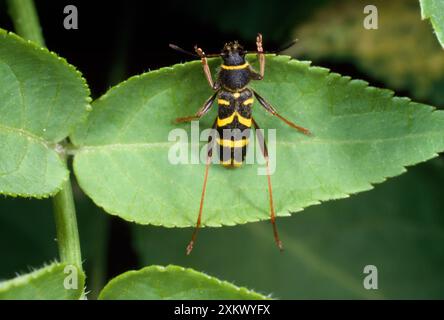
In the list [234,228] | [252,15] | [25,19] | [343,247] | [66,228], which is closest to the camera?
[66,228]

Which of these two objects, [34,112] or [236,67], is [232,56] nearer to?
[236,67]

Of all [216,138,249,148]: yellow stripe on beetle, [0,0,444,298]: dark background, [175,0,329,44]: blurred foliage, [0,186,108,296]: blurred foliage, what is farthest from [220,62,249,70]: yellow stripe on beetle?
[0,186,108,296]: blurred foliage

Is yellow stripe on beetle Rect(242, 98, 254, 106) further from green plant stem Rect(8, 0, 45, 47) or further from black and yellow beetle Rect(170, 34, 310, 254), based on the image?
green plant stem Rect(8, 0, 45, 47)

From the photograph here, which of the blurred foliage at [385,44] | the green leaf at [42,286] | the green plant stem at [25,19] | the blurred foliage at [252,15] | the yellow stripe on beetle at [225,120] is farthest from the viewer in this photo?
the blurred foliage at [385,44]

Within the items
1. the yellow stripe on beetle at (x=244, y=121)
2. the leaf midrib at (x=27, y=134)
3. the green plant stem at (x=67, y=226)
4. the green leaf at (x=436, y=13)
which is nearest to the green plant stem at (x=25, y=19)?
the leaf midrib at (x=27, y=134)

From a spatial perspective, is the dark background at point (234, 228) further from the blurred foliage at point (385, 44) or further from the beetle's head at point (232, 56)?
the beetle's head at point (232, 56)

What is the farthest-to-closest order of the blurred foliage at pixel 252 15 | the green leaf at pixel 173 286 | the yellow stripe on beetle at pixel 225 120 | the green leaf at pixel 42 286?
the blurred foliage at pixel 252 15 < the yellow stripe on beetle at pixel 225 120 < the green leaf at pixel 173 286 < the green leaf at pixel 42 286

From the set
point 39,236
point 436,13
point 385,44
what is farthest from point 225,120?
point 385,44
